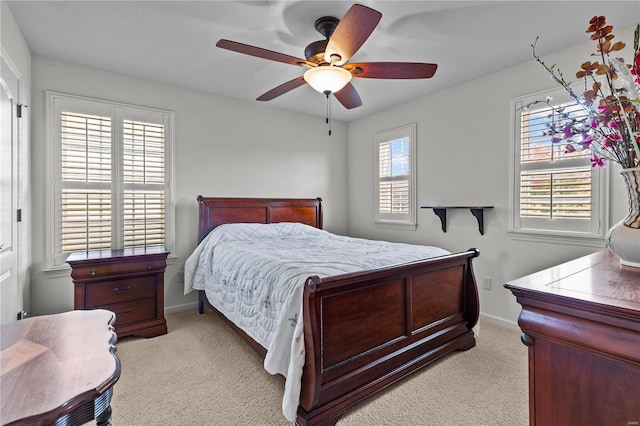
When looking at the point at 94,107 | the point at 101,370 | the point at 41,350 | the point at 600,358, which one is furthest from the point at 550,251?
the point at 94,107

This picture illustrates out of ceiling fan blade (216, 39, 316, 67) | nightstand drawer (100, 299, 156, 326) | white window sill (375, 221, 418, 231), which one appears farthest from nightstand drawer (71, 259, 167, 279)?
white window sill (375, 221, 418, 231)

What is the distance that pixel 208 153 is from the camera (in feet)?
12.7

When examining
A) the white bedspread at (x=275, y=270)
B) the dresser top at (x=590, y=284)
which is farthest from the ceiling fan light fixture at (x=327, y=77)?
the dresser top at (x=590, y=284)

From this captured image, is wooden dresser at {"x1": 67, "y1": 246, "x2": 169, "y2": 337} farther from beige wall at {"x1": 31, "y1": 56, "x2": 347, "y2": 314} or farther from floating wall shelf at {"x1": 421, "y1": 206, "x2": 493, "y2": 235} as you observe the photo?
floating wall shelf at {"x1": 421, "y1": 206, "x2": 493, "y2": 235}

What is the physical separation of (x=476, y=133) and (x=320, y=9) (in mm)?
2190

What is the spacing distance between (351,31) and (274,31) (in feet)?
3.05

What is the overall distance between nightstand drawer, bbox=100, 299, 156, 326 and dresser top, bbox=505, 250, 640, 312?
3.09 metres

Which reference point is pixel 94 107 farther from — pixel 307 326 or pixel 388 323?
pixel 388 323

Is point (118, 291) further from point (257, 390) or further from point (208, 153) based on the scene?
point (208, 153)

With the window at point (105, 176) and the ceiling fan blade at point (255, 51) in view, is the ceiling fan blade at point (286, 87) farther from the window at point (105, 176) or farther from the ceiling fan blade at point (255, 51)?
the window at point (105, 176)

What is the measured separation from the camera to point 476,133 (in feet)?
11.2

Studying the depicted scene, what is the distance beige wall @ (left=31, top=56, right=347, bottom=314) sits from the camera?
2986mm

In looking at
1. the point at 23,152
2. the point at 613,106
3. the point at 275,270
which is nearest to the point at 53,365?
the point at 275,270

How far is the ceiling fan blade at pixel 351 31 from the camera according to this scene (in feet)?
5.40
